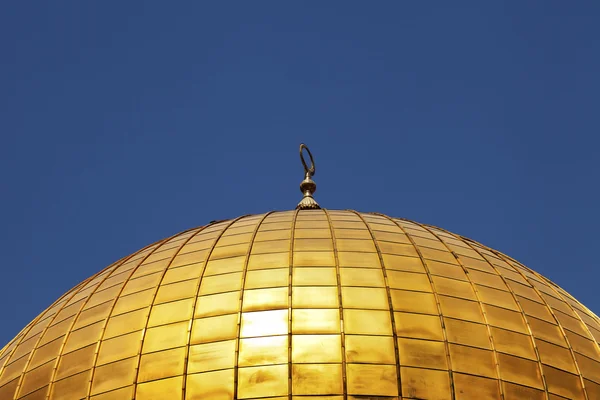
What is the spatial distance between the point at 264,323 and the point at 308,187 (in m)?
10.1

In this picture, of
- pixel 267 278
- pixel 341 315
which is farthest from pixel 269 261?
pixel 341 315

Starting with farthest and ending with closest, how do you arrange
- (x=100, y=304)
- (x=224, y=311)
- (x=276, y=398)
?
(x=100, y=304), (x=224, y=311), (x=276, y=398)

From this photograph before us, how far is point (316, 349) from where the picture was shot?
30.1 m

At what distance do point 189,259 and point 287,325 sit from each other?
4045 mm

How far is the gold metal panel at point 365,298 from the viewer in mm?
31250

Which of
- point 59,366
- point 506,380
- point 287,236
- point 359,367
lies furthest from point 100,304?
point 506,380

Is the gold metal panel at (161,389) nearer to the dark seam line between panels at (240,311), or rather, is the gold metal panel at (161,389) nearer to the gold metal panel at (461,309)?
the dark seam line between panels at (240,311)

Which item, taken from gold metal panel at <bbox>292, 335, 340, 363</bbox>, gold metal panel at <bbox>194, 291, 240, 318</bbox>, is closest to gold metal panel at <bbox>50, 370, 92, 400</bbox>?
gold metal panel at <bbox>194, 291, 240, 318</bbox>

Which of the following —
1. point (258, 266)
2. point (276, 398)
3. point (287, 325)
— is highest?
point (258, 266)

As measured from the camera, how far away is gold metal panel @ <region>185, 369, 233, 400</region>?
29.5m

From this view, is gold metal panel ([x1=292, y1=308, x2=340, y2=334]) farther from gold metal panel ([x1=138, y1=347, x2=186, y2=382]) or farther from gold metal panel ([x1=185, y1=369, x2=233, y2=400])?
gold metal panel ([x1=138, y1=347, x2=186, y2=382])

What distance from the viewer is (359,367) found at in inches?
1171

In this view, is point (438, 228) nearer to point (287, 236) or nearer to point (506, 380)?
point (287, 236)

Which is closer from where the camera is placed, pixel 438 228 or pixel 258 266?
pixel 258 266
